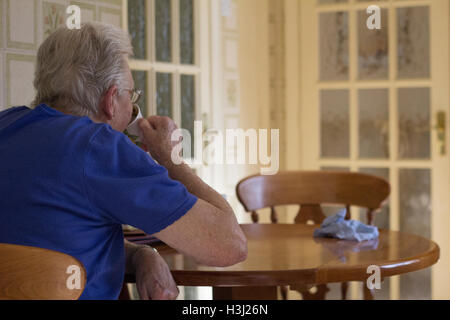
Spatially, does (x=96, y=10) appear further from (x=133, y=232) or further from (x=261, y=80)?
(x=261, y=80)

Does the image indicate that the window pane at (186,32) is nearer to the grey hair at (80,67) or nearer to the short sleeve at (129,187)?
the grey hair at (80,67)

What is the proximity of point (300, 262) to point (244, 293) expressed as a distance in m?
0.54

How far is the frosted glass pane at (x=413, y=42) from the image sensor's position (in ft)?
13.1

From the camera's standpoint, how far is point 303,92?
4.32 m

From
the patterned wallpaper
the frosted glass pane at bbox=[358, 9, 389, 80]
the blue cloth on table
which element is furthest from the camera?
the frosted glass pane at bbox=[358, 9, 389, 80]

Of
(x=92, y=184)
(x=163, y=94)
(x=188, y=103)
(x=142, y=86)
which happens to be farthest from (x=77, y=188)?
(x=188, y=103)

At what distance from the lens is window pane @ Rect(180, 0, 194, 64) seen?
140 inches

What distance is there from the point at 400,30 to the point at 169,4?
1496 millimetres

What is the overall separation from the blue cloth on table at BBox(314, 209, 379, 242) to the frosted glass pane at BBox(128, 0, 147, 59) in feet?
4.99

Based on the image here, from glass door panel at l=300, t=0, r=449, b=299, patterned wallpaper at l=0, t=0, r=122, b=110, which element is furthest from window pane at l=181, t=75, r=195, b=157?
patterned wallpaper at l=0, t=0, r=122, b=110

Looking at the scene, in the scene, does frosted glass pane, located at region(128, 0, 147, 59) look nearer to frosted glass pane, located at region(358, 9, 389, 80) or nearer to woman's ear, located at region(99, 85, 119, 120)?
frosted glass pane, located at region(358, 9, 389, 80)

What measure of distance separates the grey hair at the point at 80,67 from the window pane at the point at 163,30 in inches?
75.4
